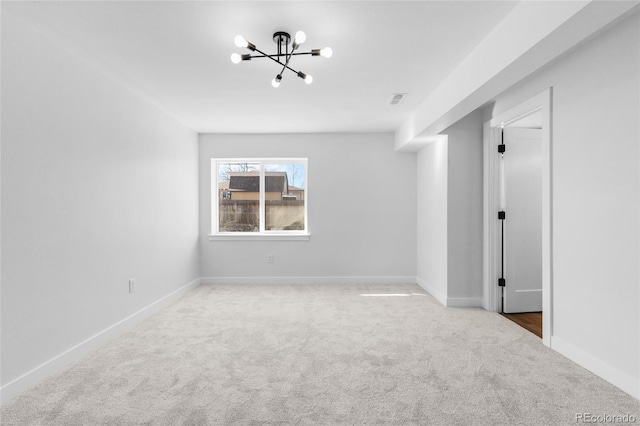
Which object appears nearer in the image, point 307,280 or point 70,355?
point 70,355

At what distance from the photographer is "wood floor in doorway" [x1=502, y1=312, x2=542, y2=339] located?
330cm

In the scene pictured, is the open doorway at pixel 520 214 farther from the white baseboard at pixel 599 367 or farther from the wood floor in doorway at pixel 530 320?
the white baseboard at pixel 599 367

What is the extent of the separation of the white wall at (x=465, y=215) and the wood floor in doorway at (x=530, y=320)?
46 cm

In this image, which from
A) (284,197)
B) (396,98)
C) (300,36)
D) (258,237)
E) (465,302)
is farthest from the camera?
(284,197)

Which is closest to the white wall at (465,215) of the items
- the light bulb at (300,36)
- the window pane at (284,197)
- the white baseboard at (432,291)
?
the white baseboard at (432,291)

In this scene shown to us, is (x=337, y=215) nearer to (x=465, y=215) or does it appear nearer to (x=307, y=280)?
(x=307, y=280)

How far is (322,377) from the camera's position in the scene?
7.72ft

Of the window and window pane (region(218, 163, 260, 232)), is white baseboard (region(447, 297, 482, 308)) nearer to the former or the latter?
the window

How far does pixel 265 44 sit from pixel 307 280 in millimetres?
3715

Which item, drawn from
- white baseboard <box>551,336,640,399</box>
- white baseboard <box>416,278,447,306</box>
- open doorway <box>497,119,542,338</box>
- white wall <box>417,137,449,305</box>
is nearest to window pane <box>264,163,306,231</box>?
white wall <box>417,137,449,305</box>

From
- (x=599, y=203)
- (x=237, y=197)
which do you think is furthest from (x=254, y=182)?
(x=599, y=203)

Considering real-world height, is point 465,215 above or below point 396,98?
below

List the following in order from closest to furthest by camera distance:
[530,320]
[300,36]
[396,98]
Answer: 1. [300,36]
2. [530,320]
3. [396,98]

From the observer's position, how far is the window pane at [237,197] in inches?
224
